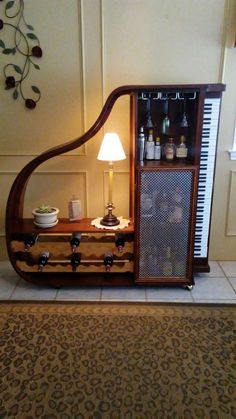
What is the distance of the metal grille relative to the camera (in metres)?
2.26

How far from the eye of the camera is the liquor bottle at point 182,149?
7.80 ft

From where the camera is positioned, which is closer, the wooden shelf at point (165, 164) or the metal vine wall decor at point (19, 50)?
the wooden shelf at point (165, 164)

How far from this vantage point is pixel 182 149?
7.82 feet

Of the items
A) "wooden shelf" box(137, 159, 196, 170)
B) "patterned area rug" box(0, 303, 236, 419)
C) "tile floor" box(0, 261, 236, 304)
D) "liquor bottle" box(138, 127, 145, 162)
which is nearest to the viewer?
"patterned area rug" box(0, 303, 236, 419)

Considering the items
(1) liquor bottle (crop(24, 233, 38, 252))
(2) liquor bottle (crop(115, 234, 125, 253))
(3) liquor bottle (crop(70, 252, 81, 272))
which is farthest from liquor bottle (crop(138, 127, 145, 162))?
(1) liquor bottle (crop(24, 233, 38, 252))

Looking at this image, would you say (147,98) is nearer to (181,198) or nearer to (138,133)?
(138,133)

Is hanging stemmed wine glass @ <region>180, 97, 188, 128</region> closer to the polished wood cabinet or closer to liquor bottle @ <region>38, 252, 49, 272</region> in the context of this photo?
the polished wood cabinet

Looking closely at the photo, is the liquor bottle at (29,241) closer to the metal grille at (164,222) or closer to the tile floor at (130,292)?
the tile floor at (130,292)

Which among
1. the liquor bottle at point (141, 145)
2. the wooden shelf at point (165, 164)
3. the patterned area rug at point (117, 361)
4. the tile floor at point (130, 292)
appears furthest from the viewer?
the tile floor at point (130, 292)

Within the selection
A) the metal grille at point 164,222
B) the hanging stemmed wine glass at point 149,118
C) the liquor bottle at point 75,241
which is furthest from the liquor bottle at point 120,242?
the hanging stemmed wine glass at point 149,118

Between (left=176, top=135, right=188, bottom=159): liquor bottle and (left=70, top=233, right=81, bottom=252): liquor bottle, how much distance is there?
95 cm

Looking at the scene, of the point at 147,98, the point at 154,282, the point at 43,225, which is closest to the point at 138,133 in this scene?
the point at 147,98

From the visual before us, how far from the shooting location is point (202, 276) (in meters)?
2.74

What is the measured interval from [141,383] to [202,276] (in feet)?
4.08
